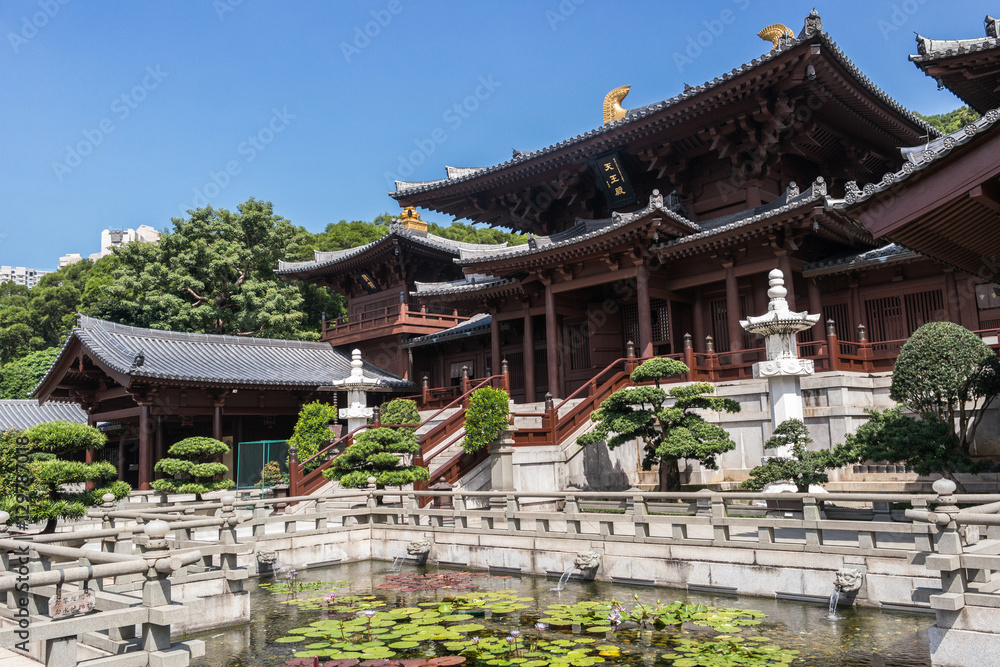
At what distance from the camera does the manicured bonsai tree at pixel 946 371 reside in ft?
35.9

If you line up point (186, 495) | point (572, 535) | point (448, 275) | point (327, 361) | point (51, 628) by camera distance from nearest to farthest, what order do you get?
point (51, 628)
point (572, 535)
point (186, 495)
point (327, 361)
point (448, 275)

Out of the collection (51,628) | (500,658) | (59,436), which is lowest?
(500,658)

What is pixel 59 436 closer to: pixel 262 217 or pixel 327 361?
pixel 327 361

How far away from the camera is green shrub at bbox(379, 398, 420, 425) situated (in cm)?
2044

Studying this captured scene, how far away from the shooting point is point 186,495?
835 inches

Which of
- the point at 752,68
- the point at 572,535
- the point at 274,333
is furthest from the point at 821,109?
the point at 274,333

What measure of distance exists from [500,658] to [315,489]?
11880 millimetres

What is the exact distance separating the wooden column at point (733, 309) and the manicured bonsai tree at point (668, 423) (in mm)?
4245

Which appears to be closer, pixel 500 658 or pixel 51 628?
pixel 51 628

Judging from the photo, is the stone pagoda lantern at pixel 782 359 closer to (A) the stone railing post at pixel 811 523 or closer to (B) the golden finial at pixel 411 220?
(A) the stone railing post at pixel 811 523

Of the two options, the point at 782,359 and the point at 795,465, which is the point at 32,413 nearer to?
the point at 782,359

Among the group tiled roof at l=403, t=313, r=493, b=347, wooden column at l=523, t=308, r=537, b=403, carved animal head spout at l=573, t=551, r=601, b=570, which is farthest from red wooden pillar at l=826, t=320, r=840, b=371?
tiled roof at l=403, t=313, r=493, b=347

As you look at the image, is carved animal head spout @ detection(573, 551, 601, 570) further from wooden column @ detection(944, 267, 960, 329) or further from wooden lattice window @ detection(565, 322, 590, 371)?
wooden lattice window @ detection(565, 322, 590, 371)

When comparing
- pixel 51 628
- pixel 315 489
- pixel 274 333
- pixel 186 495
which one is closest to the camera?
pixel 51 628
